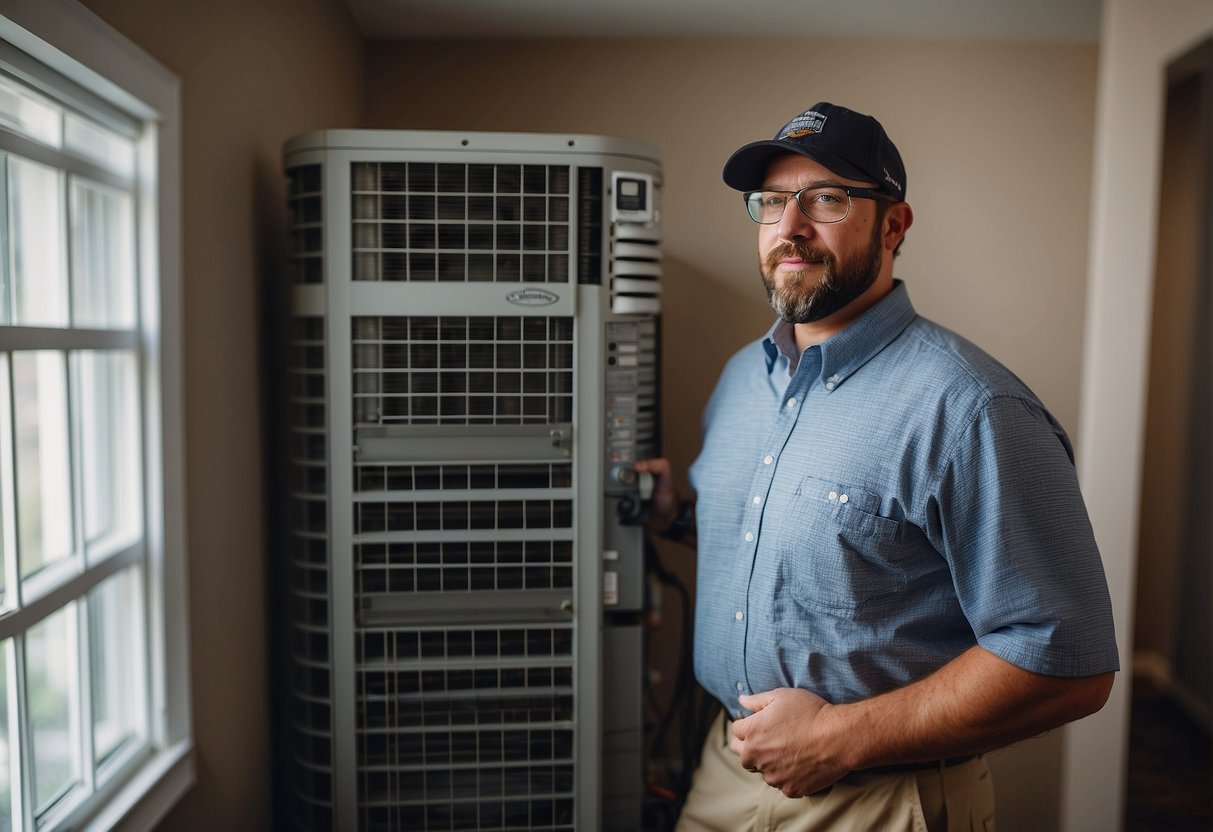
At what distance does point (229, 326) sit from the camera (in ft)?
5.44

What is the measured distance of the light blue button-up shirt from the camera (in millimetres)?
1159

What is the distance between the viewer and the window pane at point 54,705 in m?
1.25

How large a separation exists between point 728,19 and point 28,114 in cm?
164

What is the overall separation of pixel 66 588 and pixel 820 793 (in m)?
1.21

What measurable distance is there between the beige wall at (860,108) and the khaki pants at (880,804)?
1.19 metres

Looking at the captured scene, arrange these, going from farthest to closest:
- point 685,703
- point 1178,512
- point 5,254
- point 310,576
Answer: point 1178,512 → point 685,703 → point 310,576 → point 5,254

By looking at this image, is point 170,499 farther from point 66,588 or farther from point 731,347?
point 731,347

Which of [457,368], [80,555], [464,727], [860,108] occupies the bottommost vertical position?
[464,727]

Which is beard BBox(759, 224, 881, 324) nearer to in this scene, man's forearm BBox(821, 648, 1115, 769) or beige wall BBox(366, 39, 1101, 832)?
man's forearm BBox(821, 648, 1115, 769)

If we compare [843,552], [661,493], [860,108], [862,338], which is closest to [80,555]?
[661,493]

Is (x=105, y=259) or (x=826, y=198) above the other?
(x=826, y=198)

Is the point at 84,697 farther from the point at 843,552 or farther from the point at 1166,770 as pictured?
the point at 1166,770

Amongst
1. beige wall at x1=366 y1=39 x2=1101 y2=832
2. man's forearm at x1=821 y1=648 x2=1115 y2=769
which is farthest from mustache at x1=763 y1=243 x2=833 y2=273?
beige wall at x1=366 y1=39 x2=1101 y2=832

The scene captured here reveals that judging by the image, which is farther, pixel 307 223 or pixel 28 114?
pixel 307 223
